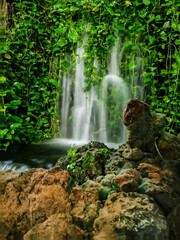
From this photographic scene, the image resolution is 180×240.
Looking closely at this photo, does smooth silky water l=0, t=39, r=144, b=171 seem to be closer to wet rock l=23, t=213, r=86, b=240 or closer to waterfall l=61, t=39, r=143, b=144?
waterfall l=61, t=39, r=143, b=144

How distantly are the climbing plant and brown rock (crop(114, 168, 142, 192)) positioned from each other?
188 centimetres

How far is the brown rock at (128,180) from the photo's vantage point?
1.42 metres

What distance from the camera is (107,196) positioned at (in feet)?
4.74

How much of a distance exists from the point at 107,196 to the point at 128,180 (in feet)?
0.63

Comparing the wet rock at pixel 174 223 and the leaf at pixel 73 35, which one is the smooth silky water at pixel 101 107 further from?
the wet rock at pixel 174 223

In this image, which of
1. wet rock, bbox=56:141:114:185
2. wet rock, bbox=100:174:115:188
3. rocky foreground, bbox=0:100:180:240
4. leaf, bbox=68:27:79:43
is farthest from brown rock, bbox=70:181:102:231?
leaf, bbox=68:27:79:43

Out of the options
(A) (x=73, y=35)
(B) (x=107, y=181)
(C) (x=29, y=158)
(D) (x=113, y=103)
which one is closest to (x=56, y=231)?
(B) (x=107, y=181)

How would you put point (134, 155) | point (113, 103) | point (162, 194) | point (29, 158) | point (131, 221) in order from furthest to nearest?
point (113, 103) < point (29, 158) < point (134, 155) < point (162, 194) < point (131, 221)

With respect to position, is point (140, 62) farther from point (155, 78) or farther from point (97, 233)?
point (97, 233)

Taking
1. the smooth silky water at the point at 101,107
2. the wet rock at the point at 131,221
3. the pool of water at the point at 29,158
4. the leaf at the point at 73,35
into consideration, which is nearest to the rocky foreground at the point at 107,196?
the wet rock at the point at 131,221

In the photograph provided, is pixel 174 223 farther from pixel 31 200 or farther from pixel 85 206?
pixel 31 200

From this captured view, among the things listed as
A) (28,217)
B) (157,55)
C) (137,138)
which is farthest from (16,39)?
(28,217)

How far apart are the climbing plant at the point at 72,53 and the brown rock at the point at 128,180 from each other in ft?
6.17

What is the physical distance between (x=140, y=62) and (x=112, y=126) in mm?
1210
